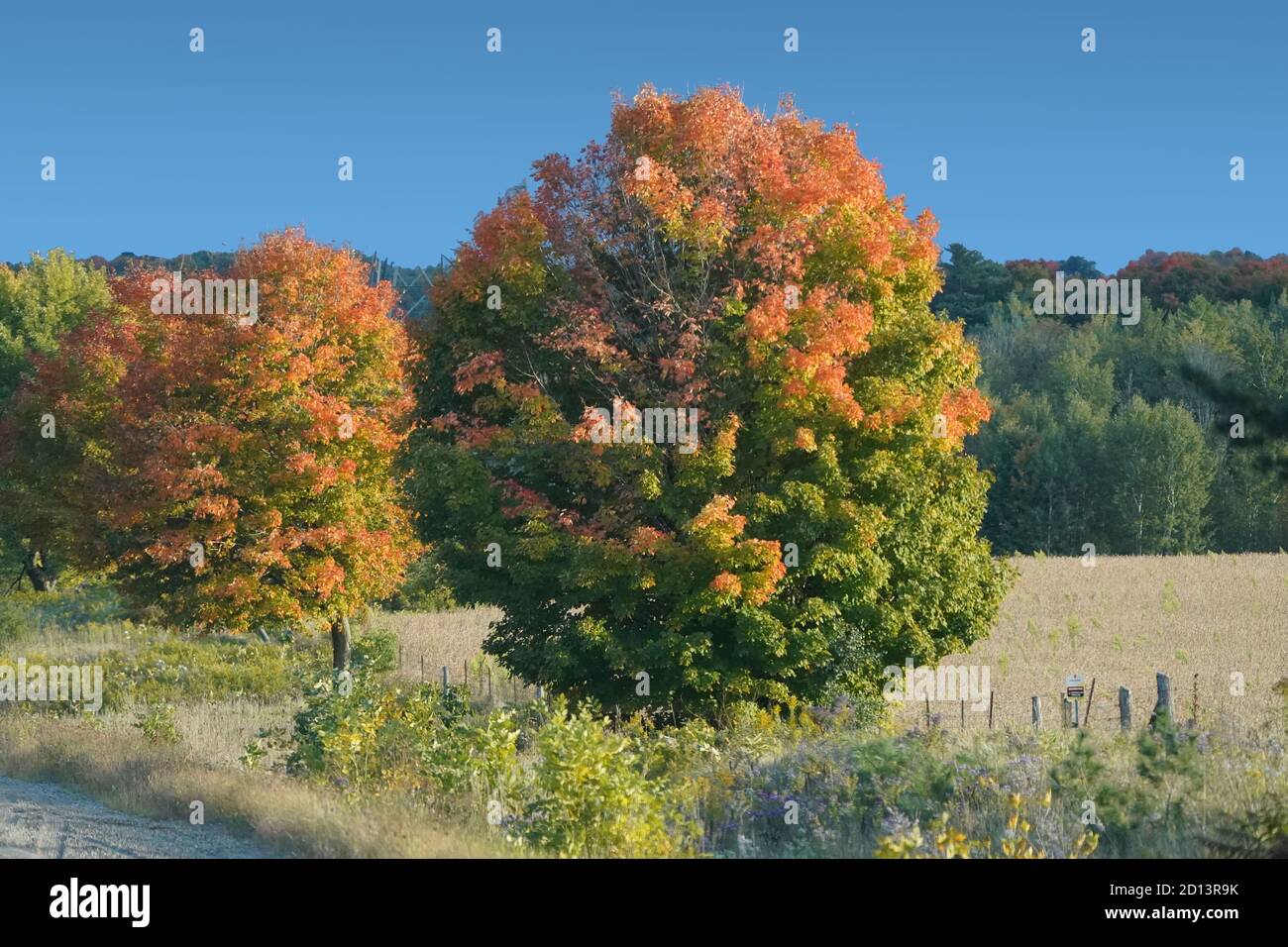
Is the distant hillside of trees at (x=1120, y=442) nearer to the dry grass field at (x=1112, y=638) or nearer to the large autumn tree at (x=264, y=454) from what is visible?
the dry grass field at (x=1112, y=638)

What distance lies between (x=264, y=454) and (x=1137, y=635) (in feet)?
90.8

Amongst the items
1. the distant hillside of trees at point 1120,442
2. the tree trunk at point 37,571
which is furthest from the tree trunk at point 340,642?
the distant hillside of trees at point 1120,442

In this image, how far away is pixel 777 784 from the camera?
12328 mm

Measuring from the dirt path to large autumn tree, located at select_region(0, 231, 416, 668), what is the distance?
42.9 feet

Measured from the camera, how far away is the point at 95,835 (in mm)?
11109

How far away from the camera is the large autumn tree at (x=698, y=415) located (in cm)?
1972

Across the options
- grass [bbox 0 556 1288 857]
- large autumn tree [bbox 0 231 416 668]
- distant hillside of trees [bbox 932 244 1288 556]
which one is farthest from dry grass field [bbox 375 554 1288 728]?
distant hillside of trees [bbox 932 244 1288 556]

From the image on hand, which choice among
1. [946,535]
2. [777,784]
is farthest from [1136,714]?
[777,784]

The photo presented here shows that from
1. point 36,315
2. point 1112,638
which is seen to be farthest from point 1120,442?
point 36,315

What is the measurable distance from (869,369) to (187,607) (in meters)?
15.1

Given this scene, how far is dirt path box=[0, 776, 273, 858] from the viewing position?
1029 cm

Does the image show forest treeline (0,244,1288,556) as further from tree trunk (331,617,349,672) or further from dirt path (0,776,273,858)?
dirt path (0,776,273,858)

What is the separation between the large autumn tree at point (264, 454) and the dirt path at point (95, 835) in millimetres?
13064
